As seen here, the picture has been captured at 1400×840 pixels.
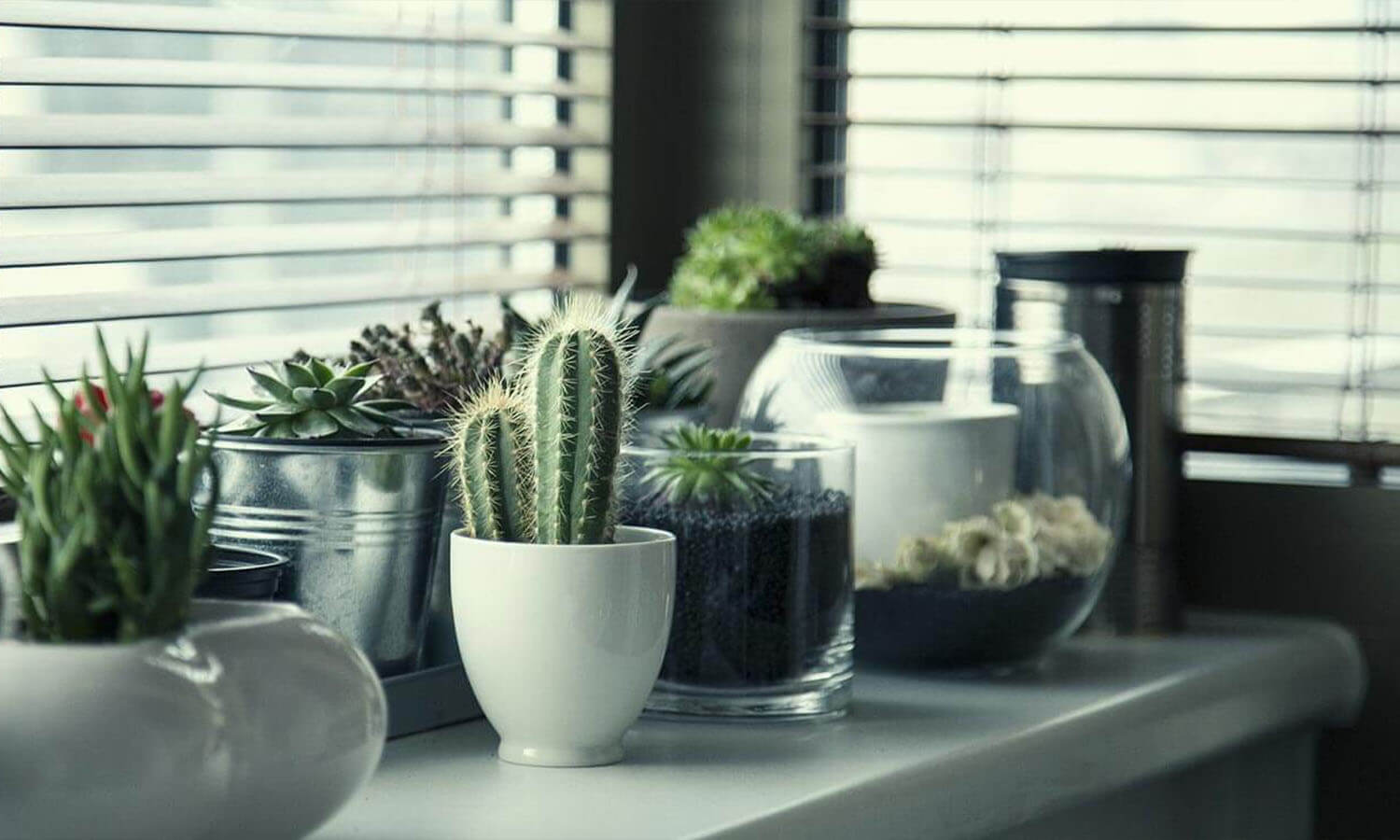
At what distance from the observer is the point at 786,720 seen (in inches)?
43.3

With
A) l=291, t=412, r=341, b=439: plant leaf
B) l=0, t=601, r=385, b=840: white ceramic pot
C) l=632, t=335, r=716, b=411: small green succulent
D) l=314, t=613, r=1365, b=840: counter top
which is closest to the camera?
l=0, t=601, r=385, b=840: white ceramic pot

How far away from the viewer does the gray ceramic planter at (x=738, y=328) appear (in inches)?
56.0

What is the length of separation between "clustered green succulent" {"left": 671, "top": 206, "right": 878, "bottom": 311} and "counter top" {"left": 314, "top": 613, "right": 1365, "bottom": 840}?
0.32 metres

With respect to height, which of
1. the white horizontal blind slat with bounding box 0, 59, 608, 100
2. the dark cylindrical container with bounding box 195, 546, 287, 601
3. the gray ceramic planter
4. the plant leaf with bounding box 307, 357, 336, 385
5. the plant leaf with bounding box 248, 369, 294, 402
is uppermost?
the white horizontal blind slat with bounding box 0, 59, 608, 100

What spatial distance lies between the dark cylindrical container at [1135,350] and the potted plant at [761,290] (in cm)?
8

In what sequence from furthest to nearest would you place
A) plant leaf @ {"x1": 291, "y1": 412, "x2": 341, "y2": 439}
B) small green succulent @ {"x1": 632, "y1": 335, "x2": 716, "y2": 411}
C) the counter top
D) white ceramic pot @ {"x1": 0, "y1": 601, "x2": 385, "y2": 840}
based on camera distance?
small green succulent @ {"x1": 632, "y1": 335, "x2": 716, "y2": 411}
plant leaf @ {"x1": 291, "y1": 412, "x2": 341, "y2": 439}
the counter top
white ceramic pot @ {"x1": 0, "y1": 601, "x2": 385, "y2": 840}

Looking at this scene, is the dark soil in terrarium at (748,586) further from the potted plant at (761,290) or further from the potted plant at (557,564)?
the potted plant at (761,290)

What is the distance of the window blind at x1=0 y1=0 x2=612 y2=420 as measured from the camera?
1187 millimetres

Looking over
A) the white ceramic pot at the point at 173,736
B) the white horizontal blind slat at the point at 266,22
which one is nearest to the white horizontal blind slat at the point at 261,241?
the white horizontal blind slat at the point at 266,22

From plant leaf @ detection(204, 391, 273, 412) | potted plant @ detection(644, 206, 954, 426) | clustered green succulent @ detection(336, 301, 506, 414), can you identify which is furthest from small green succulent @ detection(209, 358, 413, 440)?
potted plant @ detection(644, 206, 954, 426)

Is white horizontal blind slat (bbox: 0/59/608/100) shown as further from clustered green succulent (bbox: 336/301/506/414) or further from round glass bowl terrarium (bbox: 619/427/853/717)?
round glass bowl terrarium (bbox: 619/427/853/717)

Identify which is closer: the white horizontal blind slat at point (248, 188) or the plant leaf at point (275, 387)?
the plant leaf at point (275, 387)

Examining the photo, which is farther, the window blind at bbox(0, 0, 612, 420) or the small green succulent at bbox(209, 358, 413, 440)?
the window blind at bbox(0, 0, 612, 420)

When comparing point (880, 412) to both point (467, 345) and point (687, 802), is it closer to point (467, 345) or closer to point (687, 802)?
point (467, 345)
